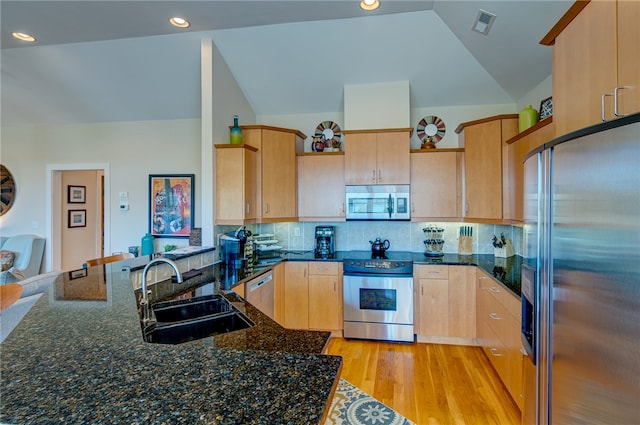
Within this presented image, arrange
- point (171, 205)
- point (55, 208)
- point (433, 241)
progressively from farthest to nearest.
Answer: point (55, 208)
point (171, 205)
point (433, 241)

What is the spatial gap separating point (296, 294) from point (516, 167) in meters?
2.52

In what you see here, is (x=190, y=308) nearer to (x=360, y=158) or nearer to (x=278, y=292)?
(x=278, y=292)

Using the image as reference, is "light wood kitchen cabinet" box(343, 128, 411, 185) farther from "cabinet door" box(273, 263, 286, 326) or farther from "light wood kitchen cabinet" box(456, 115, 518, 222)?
"cabinet door" box(273, 263, 286, 326)

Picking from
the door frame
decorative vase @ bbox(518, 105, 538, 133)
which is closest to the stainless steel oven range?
decorative vase @ bbox(518, 105, 538, 133)

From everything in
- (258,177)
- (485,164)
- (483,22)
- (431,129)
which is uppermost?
(483,22)

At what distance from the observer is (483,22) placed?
8.25 ft

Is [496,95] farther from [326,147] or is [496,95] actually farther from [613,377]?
[613,377]

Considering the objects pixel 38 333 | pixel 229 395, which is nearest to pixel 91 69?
pixel 38 333

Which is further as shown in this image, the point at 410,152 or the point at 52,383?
the point at 410,152

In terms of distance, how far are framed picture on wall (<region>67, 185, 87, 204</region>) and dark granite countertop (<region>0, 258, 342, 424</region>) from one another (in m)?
4.80

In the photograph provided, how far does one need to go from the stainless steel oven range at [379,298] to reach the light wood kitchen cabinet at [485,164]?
0.90 metres

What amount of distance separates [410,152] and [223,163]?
6.74 feet

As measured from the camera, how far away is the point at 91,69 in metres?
3.57

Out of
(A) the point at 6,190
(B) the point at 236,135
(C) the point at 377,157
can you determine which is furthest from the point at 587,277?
(A) the point at 6,190
